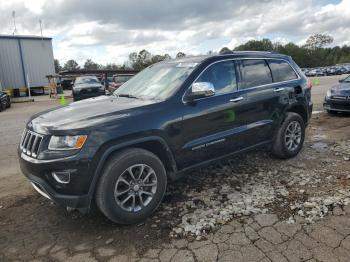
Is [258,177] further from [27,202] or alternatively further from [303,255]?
[27,202]

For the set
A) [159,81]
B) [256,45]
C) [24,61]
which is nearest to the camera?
[159,81]

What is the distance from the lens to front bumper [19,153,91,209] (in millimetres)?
3104

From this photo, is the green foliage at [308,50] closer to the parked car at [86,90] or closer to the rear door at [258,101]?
the parked car at [86,90]

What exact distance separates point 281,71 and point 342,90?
4.91 meters

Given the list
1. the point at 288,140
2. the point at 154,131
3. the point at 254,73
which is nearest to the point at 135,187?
the point at 154,131

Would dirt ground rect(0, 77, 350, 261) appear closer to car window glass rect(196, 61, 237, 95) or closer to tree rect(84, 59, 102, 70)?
car window glass rect(196, 61, 237, 95)

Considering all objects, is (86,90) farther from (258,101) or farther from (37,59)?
(37,59)

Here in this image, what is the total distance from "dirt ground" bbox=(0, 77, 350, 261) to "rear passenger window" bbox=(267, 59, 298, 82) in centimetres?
146

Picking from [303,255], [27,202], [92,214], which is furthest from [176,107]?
[27,202]

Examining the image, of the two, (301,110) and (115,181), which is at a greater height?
(301,110)

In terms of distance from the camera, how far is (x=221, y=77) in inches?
173

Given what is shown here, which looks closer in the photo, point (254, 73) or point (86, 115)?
point (86, 115)

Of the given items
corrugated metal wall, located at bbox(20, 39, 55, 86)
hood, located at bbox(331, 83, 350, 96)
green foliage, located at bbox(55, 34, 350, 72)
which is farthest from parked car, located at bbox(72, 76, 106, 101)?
green foliage, located at bbox(55, 34, 350, 72)

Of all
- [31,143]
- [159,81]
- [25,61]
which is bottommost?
[31,143]
